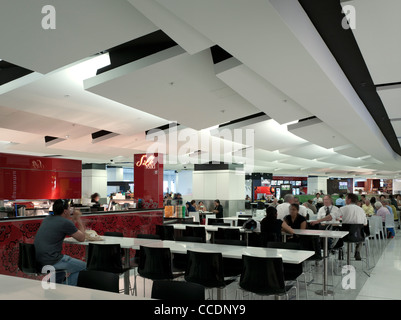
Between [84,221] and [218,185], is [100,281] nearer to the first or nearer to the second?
[84,221]

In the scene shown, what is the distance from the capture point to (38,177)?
883 cm

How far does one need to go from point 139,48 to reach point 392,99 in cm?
365

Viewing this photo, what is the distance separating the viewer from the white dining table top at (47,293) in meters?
2.11

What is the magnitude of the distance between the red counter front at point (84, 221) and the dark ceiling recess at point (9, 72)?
6.39 ft

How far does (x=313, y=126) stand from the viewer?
7.25m

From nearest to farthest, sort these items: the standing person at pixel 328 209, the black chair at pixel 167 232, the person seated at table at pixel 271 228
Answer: the person seated at table at pixel 271 228, the black chair at pixel 167 232, the standing person at pixel 328 209

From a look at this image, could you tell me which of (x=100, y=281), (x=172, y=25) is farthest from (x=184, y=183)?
(x=100, y=281)

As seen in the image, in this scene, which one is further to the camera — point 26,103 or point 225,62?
point 26,103

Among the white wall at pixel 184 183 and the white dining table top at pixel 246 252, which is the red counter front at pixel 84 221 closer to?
the white dining table top at pixel 246 252

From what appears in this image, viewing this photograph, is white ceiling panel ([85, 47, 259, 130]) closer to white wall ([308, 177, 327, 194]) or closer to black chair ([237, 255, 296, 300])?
black chair ([237, 255, 296, 300])

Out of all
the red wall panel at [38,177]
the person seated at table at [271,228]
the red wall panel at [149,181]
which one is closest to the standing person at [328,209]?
the person seated at table at [271,228]

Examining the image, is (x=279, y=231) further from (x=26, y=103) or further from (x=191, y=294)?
(x=26, y=103)
